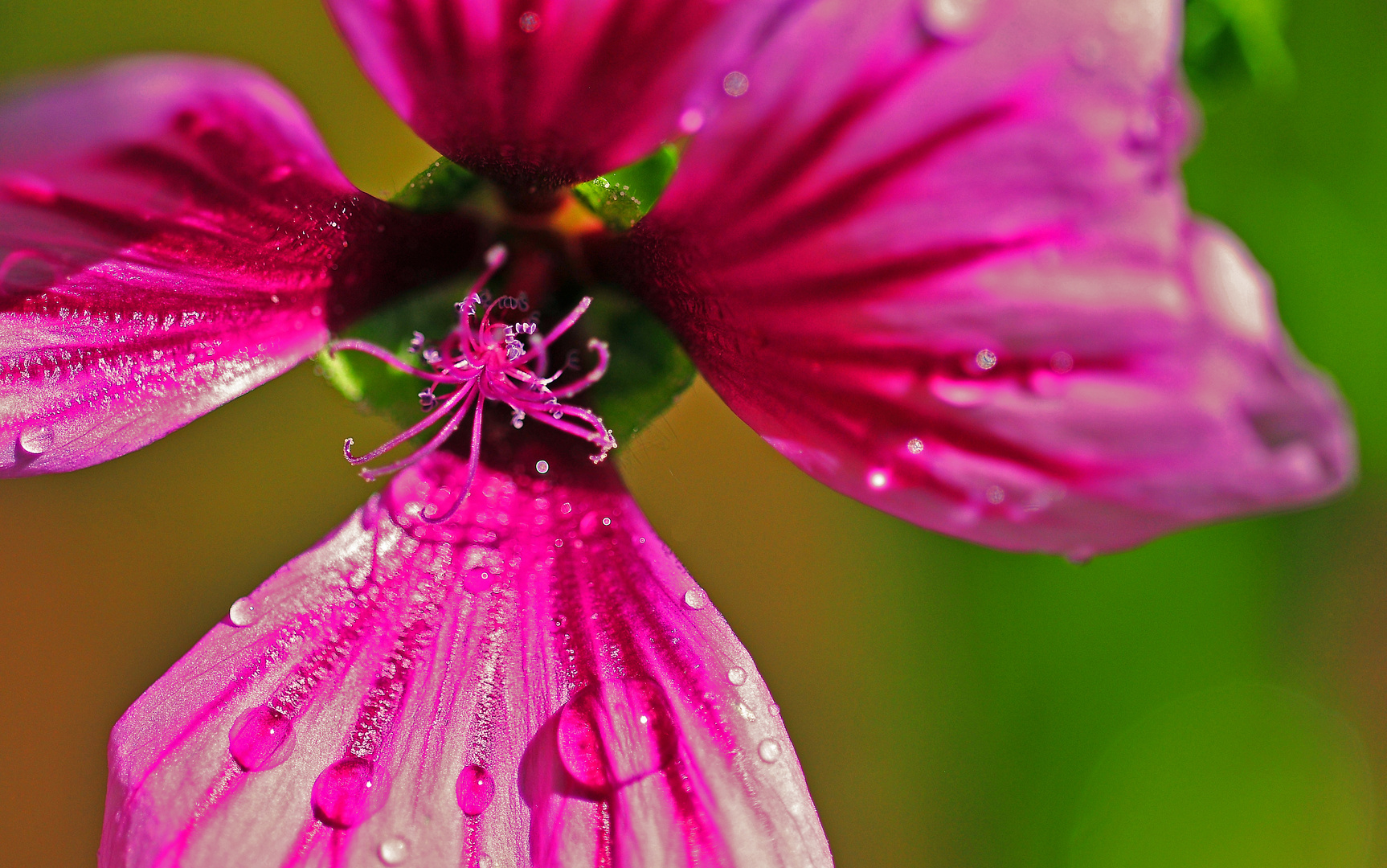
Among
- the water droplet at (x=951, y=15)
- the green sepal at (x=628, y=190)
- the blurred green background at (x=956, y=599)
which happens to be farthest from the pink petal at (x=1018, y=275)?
the blurred green background at (x=956, y=599)

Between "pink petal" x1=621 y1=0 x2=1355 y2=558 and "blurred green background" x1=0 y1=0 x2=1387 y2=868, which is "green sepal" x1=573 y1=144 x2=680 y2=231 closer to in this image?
"pink petal" x1=621 y1=0 x2=1355 y2=558

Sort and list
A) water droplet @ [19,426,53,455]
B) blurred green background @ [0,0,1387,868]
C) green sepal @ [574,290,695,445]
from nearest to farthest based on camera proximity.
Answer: water droplet @ [19,426,53,455], green sepal @ [574,290,695,445], blurred green background @ [0,0,1387,868]

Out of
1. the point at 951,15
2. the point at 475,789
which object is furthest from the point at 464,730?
the point at 951,15

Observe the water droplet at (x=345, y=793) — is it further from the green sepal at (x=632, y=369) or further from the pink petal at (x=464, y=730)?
the green sepal at (x=632, y=369)

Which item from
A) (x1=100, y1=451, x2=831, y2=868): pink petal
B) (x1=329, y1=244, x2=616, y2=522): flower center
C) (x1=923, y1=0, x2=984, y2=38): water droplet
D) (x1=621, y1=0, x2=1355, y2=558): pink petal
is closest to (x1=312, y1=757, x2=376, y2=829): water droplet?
(x1=100, y1=451, x2=831, y2=868): pink petal

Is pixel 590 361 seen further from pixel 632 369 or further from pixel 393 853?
pixel 393 853

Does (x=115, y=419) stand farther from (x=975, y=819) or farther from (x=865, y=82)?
(x=975, y=819)

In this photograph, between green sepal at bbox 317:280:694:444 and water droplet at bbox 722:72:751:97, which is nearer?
water droplet at bbox 722:72:751:97

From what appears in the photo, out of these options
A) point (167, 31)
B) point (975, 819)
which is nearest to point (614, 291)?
point (167, 31)
